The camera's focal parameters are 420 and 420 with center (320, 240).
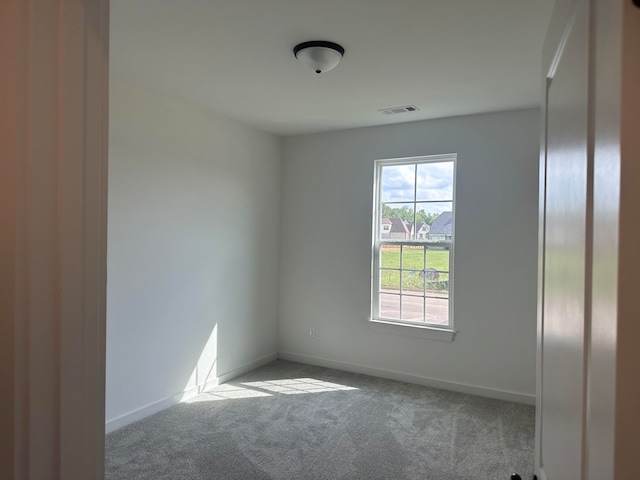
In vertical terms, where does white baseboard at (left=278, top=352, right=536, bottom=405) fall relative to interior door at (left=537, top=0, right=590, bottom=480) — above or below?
below

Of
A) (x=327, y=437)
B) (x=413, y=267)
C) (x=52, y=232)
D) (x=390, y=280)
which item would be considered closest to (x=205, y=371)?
(x=327, y=437)

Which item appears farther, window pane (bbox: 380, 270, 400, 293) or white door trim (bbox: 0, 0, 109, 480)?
window pane (bbox: 380, 270, 400, 293)

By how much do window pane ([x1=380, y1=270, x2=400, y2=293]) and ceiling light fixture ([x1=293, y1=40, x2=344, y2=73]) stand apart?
2.40 metres

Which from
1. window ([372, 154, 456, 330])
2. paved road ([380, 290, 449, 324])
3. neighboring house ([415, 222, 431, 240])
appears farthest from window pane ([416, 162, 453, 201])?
paved road ([380, 290, 449, 324])

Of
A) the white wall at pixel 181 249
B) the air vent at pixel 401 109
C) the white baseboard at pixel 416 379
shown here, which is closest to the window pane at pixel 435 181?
the air vent at pixel 401 109

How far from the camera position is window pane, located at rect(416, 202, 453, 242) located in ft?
13.4

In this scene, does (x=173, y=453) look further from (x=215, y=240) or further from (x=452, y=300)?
(x=452, y=300)

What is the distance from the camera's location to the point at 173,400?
3574 mm

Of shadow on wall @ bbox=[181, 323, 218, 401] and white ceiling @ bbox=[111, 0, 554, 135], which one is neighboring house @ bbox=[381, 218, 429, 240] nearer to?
white ceiling @ bbox=[111, 0, 554, 135]

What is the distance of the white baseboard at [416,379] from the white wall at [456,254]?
0.01 metres

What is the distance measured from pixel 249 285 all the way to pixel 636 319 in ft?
13.8

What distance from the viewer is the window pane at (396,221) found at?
429 cm

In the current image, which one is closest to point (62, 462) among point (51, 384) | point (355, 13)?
point (51, 384)

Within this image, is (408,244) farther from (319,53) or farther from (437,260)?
(319,53)
